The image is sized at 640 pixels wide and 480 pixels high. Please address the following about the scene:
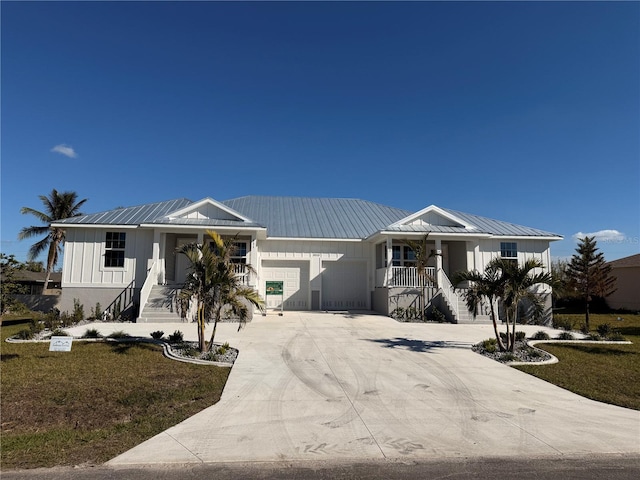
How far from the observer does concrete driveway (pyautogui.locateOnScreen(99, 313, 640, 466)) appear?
4.83 m

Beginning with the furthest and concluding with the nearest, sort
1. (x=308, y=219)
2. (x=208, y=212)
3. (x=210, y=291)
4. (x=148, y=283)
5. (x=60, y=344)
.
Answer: (x=308, y=219) < (x=208, y=212) < (x=148, y=283) < (x=210, y=291) < (x=60, y=344)

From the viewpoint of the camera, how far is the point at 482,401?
22.3 feet

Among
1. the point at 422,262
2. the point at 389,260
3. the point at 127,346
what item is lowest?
the point at 127,346

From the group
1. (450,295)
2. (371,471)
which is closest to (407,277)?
(450,295)

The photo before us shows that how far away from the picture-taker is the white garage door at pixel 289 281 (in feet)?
69.3

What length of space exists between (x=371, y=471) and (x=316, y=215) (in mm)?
21050

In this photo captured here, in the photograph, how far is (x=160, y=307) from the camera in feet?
53.4

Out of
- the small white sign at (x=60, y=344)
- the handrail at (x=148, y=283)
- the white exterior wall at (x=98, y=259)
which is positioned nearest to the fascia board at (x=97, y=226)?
the white exterior wall at (x=98, y=259)

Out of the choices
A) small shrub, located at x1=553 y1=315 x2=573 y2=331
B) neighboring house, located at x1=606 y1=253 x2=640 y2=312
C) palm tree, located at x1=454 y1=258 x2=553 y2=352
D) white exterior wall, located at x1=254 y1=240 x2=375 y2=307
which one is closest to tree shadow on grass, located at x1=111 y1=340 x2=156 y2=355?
palm tree, located at x1=454 y1=258 x2=553 y2=352

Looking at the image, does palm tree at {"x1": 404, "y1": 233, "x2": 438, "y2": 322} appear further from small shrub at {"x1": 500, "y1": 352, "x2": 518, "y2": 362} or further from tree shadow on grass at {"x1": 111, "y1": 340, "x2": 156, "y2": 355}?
tree shadow on grass at {"x1": 111, "y1": 340, "x2": 156, "y2": 355}

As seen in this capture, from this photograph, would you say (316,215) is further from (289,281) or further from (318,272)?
(289,281)

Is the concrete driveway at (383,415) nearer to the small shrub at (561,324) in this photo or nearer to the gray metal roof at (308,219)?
the small shrub at (561,324)

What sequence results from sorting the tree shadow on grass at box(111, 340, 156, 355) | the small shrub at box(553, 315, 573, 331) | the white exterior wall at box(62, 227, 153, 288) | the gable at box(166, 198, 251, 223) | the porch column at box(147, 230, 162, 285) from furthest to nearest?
the gable at box(166, 198, 251, 223), the white exterior wall at box(62, 227, 153, 288), the porch column at box(147, 230, 162, 285), the small shrub at box(553, 315, 573, 331), the tree shadow on grass at box(111, 340, 156, 355)

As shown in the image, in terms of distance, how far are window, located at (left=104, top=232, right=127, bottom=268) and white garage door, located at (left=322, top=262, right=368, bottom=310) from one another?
999 centimetres
